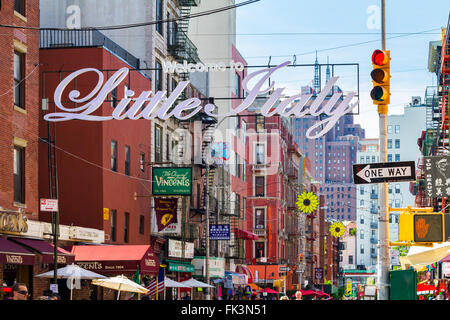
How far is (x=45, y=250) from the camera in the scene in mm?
27969

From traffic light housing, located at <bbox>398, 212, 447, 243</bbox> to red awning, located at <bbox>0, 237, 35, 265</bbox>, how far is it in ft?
43.2

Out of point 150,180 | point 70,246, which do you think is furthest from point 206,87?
point 70,246

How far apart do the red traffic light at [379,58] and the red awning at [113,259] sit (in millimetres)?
18630

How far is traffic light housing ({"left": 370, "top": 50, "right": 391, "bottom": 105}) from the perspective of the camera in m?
14.0

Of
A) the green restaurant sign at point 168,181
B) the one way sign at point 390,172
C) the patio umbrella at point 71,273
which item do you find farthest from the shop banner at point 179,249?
the one way sign at point 390,172

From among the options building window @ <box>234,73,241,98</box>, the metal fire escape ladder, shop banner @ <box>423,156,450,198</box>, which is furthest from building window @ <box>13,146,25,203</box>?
building window @ <box>234,73,241,98</box>

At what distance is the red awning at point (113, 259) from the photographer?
3102 centimetres

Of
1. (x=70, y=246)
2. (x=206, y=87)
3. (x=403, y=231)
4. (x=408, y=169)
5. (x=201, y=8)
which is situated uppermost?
(x=201, y=8)

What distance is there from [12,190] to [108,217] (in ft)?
33.8

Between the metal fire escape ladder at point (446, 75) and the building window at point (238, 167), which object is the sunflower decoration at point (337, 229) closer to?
the building window at point (238, 167)

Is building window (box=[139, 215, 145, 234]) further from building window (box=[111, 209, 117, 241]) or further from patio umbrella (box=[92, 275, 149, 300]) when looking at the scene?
patio umbrella (box=[92, 275, 149, 300])

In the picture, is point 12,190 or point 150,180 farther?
point 150,180

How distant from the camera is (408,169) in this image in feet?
46.3
